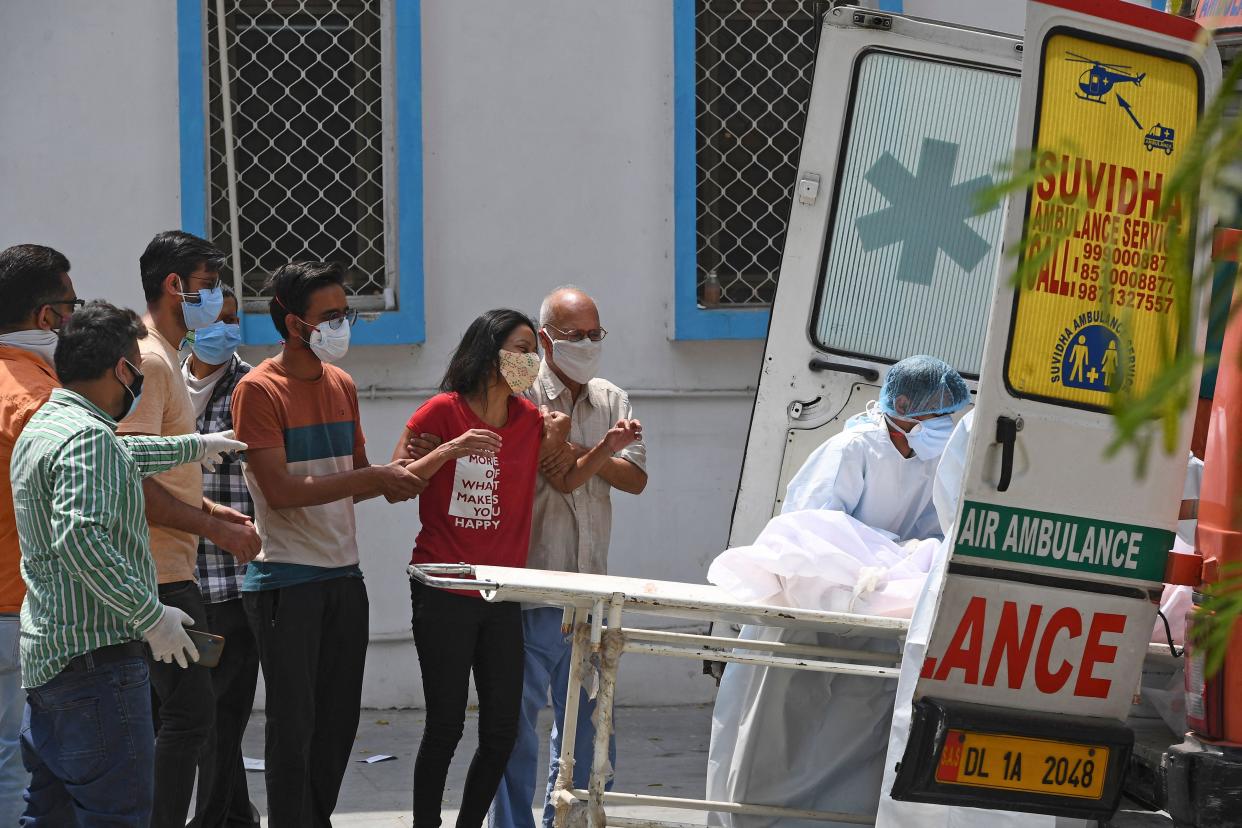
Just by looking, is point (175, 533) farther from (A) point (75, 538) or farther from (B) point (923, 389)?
(B) point (923, 389)

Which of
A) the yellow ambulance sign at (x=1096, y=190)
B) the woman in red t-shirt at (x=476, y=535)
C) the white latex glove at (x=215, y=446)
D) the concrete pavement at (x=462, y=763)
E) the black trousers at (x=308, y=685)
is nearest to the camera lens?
the yellow ambulance sign at (x=1096, y=190)

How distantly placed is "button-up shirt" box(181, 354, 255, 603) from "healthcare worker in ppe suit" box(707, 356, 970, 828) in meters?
1.57

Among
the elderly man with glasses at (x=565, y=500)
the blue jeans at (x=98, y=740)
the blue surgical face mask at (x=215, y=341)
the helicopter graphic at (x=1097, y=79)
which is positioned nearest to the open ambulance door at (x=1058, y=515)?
the helicopter graphic at (x=1097, y=79)

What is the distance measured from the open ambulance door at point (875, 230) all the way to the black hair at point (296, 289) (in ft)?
4.63

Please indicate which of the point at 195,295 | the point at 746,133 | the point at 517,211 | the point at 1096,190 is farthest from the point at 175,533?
the point at 746,133

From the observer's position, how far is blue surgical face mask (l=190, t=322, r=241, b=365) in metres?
4.44

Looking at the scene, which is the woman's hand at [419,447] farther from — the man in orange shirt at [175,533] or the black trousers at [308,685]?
the man in orange shirt at [175,533]

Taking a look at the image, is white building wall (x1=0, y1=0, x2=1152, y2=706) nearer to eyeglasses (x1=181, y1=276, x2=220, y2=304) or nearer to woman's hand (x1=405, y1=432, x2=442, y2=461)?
eyeglasses (x1=181, y1=276, x2=220, y2=304)

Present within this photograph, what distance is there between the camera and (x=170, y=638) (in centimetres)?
A: 323

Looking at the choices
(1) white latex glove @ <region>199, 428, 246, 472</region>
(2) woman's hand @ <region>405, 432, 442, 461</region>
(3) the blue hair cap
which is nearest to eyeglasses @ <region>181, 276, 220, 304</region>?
(1) white latex glove @ <region>199, 428, 246, 472</region>

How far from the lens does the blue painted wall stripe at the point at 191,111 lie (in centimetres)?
614

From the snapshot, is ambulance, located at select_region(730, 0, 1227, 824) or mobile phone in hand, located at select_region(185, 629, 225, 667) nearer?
ambulance, located at select_region(730, 0, 1227, 824)

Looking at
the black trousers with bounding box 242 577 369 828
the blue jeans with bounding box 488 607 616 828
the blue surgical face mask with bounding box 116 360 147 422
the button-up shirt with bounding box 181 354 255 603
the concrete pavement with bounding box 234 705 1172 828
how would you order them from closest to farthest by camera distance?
1. the blue surgical face mask with bounding box 116 360 147 422
2. the black trousers with bounding box 242 577 369 828
3. the blue jeans with bounding box 488 607 616 828
4. the button-up shirt with bounding box 181 354 255 603
5. the concrete pavement with bounding box 234 705 1172 828

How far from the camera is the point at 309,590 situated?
155 inches
